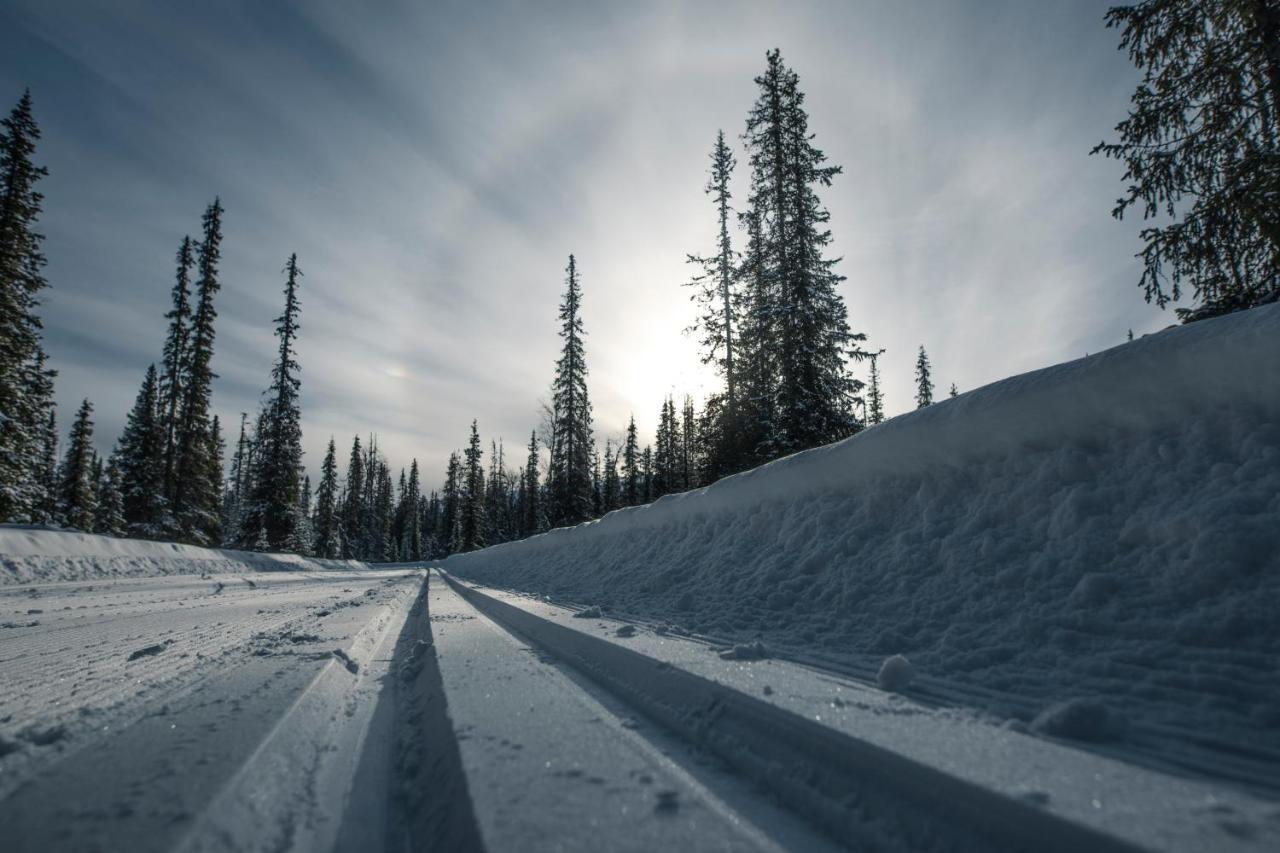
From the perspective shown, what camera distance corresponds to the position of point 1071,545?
268 cm

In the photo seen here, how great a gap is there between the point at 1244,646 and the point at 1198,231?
9.75 meters

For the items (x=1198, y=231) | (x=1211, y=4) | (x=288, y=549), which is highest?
(x=1211, y=4)

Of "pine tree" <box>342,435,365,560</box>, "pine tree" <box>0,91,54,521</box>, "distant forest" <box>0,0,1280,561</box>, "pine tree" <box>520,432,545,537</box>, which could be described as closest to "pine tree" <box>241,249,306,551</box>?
"distant forest" <box>0,0,1280,561</box>

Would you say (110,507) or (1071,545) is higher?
(110,507)

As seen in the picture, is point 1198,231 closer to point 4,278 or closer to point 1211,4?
point 1211,4

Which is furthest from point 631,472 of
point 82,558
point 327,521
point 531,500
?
point 82,558

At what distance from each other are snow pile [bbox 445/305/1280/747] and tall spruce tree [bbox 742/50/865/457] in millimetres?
11756

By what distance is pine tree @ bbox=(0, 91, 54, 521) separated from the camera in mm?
16375

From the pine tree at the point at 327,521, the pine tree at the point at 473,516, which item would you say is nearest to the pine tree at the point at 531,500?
the pine tree at the point at 473,516

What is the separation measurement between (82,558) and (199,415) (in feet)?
69.4

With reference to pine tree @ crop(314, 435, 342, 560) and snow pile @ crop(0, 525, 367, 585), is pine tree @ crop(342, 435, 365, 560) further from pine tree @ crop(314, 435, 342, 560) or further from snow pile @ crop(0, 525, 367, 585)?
snow pile @ crop(0, 525, 367, 585)

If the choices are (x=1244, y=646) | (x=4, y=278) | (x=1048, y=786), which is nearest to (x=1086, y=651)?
(x=1244, y=646)

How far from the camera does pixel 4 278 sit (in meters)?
17.0

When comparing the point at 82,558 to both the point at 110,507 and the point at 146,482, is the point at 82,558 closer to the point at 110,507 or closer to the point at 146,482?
the point at 146,482
